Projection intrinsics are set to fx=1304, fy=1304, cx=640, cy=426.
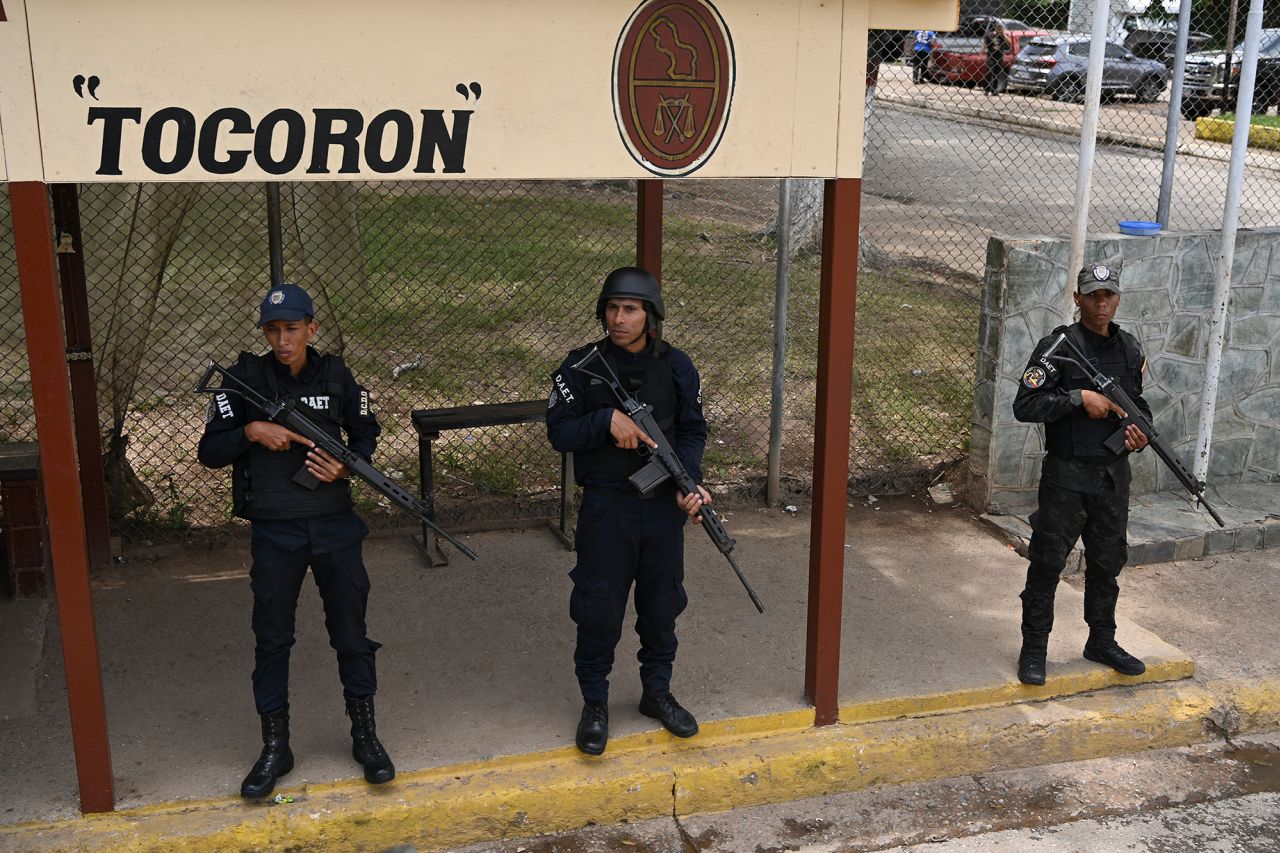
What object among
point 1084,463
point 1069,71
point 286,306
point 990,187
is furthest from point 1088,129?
point 990,187

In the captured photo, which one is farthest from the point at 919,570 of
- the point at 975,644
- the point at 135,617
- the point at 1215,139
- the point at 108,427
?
the point at 1215,139

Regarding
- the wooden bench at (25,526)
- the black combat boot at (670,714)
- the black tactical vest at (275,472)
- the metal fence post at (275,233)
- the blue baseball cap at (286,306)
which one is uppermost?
the metal fence post at (275,233)

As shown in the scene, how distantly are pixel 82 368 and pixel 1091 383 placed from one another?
4527mm

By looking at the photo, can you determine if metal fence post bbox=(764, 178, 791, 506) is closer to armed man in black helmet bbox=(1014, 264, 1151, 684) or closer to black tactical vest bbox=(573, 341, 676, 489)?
armed man in black helmet bbox=(1014, 264, 1151, 684)

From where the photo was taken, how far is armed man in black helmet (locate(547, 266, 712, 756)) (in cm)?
452

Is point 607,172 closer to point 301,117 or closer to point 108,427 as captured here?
point 301,117

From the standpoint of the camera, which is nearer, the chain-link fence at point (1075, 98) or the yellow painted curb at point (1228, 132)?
the chain-link fence at point (1075, 98)

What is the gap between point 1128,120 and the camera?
8930 mm

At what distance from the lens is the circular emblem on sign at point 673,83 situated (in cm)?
430

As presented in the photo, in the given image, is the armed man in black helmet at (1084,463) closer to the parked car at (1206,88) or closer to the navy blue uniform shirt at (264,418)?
the navy blue uniform shirt at (264,418)

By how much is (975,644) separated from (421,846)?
2.58 m

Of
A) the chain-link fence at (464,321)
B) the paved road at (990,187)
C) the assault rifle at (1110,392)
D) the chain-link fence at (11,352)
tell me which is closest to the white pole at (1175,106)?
the paved road at (990,187)

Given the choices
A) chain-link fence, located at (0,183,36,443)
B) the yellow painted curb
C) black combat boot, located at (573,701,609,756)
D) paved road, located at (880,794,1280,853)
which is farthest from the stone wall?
chain-link fence, located at (0,183,36,443)

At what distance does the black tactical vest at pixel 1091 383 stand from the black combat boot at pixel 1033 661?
79 cm
